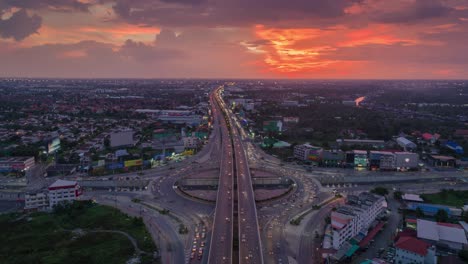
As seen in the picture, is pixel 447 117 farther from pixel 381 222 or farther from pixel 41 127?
pixel 41 127

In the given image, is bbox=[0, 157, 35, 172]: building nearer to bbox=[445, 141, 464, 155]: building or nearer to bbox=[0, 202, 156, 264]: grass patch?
bbox=[0, 202, 156, 264]: grass patch

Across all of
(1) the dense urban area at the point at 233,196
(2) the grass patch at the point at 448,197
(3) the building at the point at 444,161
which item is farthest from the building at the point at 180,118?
(2) the grass patch at the point at 448,197

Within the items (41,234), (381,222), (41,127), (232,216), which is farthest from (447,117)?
(41,127)

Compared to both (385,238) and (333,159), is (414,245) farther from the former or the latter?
(333,159)

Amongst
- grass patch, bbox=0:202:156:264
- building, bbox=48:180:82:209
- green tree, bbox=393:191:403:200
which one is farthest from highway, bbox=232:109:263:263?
building, bbox=48:180:82:209

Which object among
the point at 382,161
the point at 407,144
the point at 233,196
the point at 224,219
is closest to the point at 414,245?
the point at 224,219

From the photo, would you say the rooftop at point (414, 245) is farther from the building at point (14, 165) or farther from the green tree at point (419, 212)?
the building at point (14, 165)
